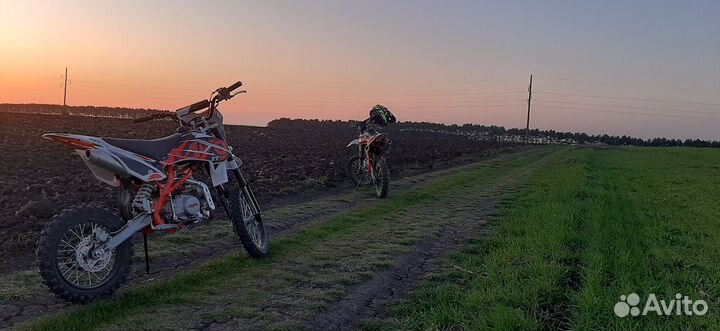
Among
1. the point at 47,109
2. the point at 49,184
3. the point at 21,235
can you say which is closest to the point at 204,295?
the point at 21,235

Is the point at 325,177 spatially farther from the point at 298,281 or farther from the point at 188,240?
the point at 298,281

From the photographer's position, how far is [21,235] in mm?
5945

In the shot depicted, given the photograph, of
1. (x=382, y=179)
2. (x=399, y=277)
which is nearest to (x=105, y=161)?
(x=399, y=277)

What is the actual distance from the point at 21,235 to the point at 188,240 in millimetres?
1888

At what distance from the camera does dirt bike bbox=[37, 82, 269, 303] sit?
3850mm

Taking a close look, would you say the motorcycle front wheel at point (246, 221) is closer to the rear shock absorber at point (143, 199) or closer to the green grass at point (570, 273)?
the rear shock absorber at point (143, 199)

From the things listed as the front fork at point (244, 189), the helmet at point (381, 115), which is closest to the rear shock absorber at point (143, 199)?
the front fork at point (244, 189)

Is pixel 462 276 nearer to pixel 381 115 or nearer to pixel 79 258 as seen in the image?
pixel 79 258

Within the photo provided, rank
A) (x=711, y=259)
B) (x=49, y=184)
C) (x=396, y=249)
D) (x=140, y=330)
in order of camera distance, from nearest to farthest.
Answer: (x=140, y=330), (x=711, y=259), (x=396, y=249), (x=49, y=184)

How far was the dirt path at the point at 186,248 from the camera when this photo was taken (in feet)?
12.9

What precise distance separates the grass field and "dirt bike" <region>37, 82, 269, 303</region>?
27cm

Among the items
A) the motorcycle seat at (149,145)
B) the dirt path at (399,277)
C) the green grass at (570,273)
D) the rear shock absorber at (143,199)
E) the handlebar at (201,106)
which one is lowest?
the dirt path at (399,277)

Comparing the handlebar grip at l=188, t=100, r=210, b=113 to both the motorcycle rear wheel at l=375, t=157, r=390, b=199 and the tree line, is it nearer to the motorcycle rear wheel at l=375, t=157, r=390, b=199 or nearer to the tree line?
the motorcycle rear wheel at l=375, t=157, r=390, b=199

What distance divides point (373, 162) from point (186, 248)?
561cm
